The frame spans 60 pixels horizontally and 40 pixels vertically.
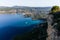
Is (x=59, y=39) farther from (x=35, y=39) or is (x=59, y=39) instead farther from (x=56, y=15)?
(x=35, y=39)

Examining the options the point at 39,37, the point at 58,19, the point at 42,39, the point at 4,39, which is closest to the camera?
the point at 58,19

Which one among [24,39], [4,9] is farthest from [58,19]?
[4,9]

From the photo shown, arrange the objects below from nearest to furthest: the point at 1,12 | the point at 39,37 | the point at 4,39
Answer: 1. the point at 39,37
2. the point at 4,39
3. the point at 1,12

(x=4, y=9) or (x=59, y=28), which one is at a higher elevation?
(x=59, y=28)

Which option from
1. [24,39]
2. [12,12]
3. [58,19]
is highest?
[58,19]

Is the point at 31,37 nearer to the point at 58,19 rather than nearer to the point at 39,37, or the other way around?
the point at 39,37

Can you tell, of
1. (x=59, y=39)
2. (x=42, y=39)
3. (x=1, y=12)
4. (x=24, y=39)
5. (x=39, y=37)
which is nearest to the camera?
(x=59, y=39)

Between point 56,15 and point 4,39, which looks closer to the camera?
point 56,15

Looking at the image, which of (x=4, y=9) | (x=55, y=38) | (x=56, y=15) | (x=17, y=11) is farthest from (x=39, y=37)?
(x=4, y=9)

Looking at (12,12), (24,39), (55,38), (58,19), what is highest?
(58,19)
